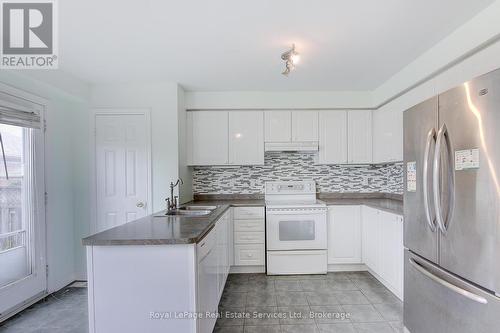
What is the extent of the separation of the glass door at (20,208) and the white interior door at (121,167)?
535 mm

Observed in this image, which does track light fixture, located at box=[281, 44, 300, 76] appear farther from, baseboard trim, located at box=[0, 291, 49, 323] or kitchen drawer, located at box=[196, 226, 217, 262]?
baseboard trim, located at box=[0, 291, 49, 323]

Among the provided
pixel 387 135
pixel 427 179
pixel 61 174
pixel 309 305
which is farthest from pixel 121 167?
pixel 387 135

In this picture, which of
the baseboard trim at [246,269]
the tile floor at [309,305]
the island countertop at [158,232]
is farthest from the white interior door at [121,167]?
the tile floor at [309,305]

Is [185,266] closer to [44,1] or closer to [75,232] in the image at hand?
[44,1]

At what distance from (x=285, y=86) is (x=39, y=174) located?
2.87m

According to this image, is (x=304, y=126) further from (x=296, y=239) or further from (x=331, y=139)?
(x=296, y=239)

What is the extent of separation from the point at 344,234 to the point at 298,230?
1.92 feet

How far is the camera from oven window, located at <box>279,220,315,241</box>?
3.01 meters

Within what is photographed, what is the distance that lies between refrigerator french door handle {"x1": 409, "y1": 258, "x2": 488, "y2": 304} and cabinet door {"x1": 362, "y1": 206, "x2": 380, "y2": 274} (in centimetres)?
107

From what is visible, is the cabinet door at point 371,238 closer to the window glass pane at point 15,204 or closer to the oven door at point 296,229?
the oven door at point 296,229

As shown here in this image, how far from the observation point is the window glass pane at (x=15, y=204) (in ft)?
7.31

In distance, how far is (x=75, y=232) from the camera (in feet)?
9.70

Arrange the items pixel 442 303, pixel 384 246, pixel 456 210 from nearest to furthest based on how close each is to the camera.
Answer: pixel 456 210 → pixel 442 303 → pixel 384 246

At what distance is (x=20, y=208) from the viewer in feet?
7.86
